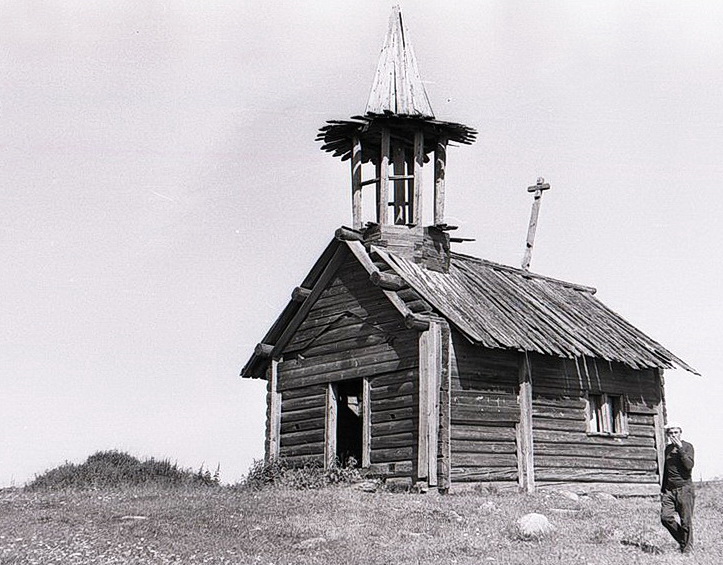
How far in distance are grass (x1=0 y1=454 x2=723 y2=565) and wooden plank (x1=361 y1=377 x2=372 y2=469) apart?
1896 mm

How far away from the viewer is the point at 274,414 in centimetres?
2491

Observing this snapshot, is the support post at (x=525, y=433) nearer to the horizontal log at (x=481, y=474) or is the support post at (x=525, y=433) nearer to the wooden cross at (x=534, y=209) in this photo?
the horizontal log at (x=481, y=474)

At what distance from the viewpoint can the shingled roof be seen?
22219 millimetres

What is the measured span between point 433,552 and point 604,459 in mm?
11958

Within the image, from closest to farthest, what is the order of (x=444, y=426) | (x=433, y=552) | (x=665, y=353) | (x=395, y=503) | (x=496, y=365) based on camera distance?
(x=433, y=552)
(x=395, y=503)
(x=444, y=426)
(x=496, y=365)
(x=665, y=353)

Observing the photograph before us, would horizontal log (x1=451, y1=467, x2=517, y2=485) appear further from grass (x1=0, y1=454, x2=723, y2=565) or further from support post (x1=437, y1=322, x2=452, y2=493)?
grass (x1=0, y1=454, x2=723, y2=565)

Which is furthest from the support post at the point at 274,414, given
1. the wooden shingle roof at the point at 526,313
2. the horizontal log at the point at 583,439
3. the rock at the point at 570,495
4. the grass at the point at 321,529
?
the rock at the point at 570,495

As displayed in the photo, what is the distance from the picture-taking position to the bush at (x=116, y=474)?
77.3ft

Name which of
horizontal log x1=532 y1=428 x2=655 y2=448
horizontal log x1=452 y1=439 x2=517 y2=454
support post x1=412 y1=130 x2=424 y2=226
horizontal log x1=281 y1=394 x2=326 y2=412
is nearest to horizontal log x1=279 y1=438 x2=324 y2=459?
horizontal log x1=281 y1=394 x2=326 y2=412

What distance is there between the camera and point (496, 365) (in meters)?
22.4

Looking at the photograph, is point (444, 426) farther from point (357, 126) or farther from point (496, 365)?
point (357, 126)

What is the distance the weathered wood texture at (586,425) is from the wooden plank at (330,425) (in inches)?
186

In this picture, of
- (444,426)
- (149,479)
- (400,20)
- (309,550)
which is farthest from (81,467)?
(400,20)

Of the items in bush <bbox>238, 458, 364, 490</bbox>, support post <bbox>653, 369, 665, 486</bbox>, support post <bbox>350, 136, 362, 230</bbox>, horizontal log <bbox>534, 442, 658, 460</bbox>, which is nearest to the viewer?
bush <bbox>238, 458, 364, 490</bbox>
